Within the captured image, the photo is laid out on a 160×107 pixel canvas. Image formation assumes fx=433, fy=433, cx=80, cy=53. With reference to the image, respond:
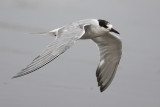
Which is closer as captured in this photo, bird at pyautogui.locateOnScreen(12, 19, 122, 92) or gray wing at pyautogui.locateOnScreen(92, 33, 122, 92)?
bird at pyautogui.locateOnScreen(12, 19, 122, 92)

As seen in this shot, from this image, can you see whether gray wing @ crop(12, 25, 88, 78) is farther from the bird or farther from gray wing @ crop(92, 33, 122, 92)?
gray wing @ crop(92, 33, 122, 92)

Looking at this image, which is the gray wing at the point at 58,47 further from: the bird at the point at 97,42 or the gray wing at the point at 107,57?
the gray wing at the point at 107,57

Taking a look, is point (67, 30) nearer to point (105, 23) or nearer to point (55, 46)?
point (55, 46)

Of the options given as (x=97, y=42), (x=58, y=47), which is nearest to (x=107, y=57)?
(x=97, y=42)

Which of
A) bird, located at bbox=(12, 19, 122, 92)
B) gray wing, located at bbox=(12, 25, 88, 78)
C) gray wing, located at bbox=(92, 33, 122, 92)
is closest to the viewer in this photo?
gray wing, located at bbox=(12, 25, 88, 78)

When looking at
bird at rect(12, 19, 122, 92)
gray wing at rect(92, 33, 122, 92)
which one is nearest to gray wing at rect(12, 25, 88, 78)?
bird at rect(12, 19, 122, 92)

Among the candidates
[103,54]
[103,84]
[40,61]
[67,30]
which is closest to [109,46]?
[103,54]

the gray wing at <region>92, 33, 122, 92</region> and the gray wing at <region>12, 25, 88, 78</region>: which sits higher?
the gray wing at <region>12, 25, 88, 78</region>

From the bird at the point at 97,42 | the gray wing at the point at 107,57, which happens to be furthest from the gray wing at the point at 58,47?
the gray wing at the point at 107,57

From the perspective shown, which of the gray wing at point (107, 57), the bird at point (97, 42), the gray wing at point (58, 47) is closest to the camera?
the gray wing at point (58, 47)
